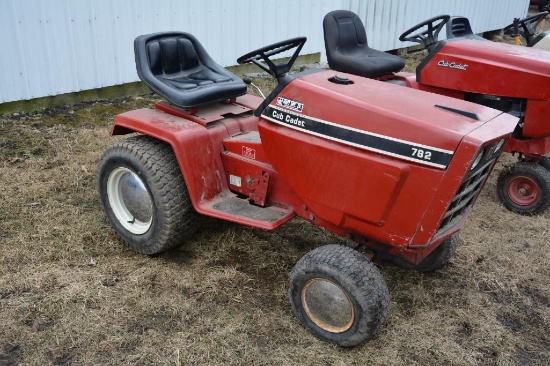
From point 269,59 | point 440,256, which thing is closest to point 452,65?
point 440,256

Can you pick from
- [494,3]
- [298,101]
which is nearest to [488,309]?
[298,101]

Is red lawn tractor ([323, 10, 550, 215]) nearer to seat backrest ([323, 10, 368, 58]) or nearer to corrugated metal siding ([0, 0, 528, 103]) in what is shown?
seat backrest ([323, 10, 368, 58])

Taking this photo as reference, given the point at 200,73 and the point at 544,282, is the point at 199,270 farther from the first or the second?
the point at 544,282

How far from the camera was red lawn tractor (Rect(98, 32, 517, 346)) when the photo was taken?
2164 millimetres

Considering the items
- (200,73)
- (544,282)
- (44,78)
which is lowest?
(544,282)

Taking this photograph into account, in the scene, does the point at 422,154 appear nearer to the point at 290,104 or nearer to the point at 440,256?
the point at 290,104

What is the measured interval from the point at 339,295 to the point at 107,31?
401 centimetres

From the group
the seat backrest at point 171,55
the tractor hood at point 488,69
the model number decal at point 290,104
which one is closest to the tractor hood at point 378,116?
the model number decal at point 290,104

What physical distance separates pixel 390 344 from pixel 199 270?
1.07 meters

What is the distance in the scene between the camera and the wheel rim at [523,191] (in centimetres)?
Result: 382

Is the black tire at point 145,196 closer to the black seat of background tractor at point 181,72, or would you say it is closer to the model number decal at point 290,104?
the black seat of background tractor at point 181,72

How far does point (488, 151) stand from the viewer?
2.23m

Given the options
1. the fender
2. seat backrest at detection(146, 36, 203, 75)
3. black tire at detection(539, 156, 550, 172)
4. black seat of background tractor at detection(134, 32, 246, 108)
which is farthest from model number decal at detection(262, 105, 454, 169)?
black tire at detection(539, 156, 550, 172)

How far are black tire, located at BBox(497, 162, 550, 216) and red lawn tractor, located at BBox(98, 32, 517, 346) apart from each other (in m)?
1.24
